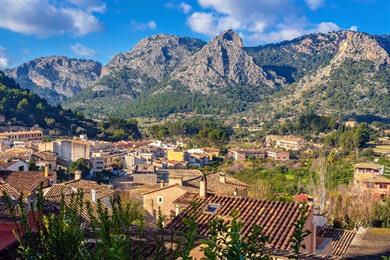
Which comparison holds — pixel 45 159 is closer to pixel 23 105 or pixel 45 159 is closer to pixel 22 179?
pixel 22 179

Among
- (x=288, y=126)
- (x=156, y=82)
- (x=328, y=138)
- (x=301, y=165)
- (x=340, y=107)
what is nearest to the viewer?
(x=301, y=165)

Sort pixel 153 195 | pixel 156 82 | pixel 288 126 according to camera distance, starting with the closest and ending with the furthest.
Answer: pixel 153 195
pixel 288 126
pixel 156 82

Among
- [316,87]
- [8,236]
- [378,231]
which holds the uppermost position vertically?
[316,87]

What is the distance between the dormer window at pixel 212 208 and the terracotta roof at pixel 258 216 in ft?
0.16

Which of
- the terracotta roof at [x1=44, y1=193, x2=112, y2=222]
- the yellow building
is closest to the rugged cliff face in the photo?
the yellow building

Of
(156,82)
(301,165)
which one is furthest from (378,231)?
(156,82)

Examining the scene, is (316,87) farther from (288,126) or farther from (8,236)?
(8,236)

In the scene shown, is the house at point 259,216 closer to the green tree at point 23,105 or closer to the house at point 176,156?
the house at point 176,156

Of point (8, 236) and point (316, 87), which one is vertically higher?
point (316, 87)

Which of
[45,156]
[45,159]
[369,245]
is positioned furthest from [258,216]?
[45,156]

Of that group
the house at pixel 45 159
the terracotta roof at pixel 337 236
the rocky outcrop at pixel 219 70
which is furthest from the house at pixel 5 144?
the rocky outcrop at pixel 219 70

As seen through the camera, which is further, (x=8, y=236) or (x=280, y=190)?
(x=280, y=190)

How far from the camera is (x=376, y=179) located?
41.5 meters

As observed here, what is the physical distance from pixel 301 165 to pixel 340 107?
6985cm
